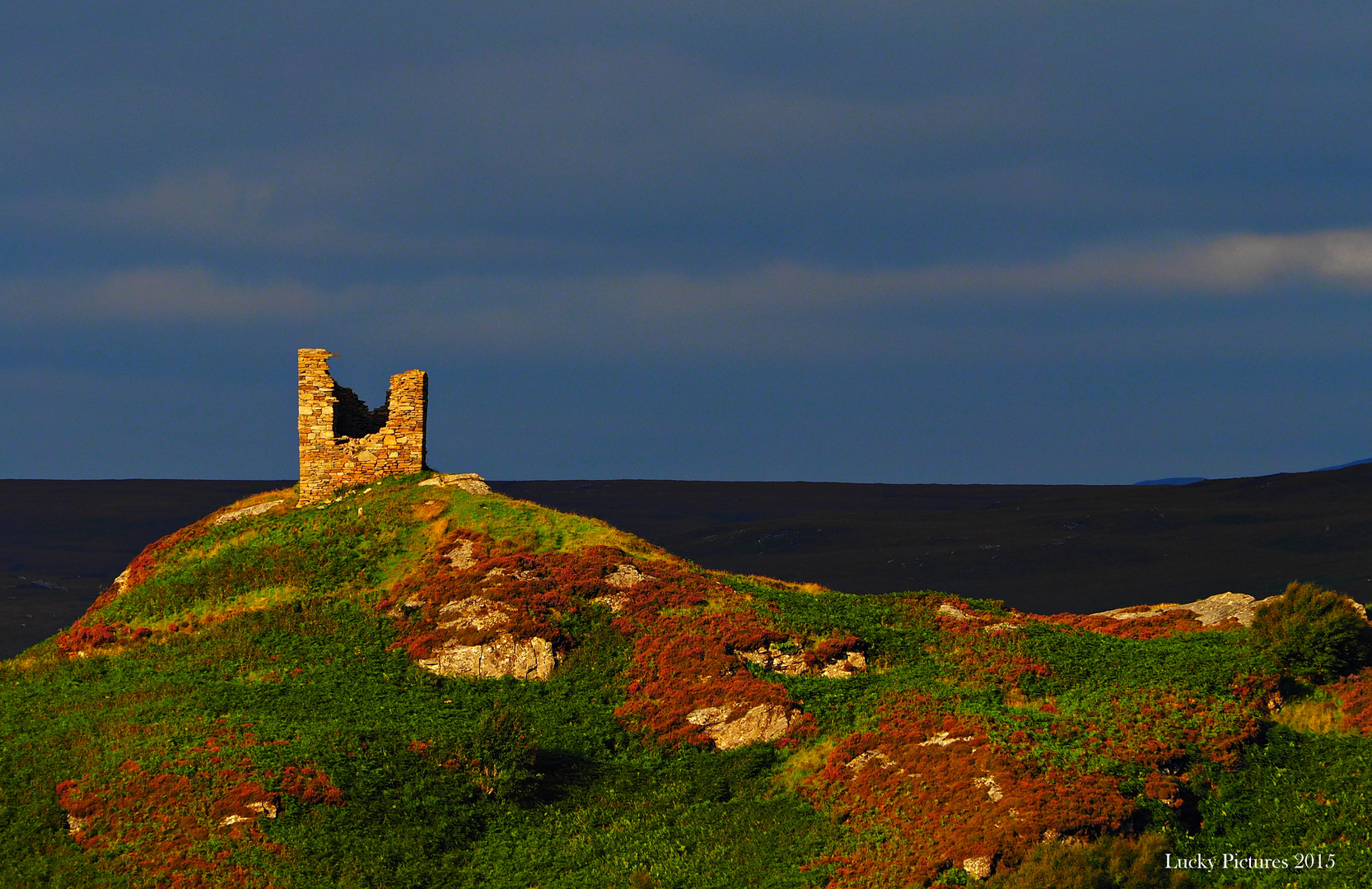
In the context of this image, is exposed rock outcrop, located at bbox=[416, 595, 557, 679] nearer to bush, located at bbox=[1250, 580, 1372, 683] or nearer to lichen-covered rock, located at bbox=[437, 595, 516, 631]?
lichen-covered rock, located at bbox=[437, 595, 516, 631]

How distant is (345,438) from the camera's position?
5303cm

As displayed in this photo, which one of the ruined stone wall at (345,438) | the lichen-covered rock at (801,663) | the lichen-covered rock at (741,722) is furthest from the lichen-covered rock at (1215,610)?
the ruined stone wall at (345,438)

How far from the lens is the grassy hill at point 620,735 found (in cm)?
2853

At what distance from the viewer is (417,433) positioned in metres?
52.8

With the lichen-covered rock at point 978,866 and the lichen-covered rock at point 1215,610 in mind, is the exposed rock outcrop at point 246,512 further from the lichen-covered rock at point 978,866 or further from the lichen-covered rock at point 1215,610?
the lichen-covered rock at point 1215,610

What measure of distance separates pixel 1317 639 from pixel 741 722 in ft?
59.4

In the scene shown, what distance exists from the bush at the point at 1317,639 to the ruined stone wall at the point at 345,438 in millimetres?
35361

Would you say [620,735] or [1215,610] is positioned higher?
[1215,610]

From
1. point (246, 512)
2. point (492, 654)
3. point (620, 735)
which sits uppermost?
point (246, 512)

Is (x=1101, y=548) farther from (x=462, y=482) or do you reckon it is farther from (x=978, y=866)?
(x=978, y=866)

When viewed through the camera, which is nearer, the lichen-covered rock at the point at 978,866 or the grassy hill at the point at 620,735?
the lichen-covered rock at the point at 978,866

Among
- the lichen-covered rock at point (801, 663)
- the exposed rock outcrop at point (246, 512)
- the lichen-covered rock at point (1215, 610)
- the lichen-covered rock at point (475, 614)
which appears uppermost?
the exposed rock outcrop at point (246, 512)

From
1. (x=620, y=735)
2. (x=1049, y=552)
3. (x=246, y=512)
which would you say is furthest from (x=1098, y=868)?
(x=1049, y=552)

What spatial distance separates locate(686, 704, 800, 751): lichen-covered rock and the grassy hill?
107mm
